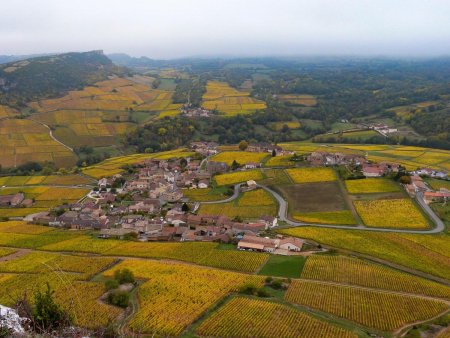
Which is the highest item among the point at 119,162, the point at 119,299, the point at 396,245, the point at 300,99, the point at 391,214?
the point at 300,99

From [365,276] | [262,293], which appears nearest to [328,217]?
[365,276]

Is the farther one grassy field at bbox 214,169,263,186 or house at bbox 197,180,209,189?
grassy field at bbox 214,169,263,186

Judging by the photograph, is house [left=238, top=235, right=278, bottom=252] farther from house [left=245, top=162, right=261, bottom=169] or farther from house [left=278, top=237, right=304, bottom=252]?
house [left=245, top=162, right=261, bottom=169]

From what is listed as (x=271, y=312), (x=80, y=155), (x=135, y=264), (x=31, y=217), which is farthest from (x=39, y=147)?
(x=271, y=312)

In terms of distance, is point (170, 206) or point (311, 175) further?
point (311, 175)

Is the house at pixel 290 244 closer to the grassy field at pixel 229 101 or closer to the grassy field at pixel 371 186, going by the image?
the grassy field at pixel 371 186

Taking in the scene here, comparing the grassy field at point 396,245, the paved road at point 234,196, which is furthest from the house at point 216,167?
the grassy field at point 396,245

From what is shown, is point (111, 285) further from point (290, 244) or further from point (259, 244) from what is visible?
point (290, 244)

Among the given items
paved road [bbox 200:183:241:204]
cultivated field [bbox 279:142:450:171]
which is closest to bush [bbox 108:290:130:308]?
paved road [bbox 200:183:241:204]
